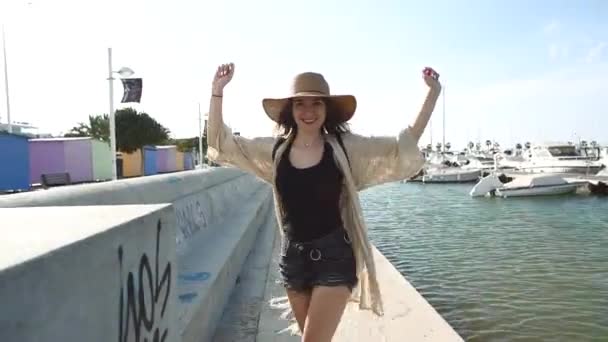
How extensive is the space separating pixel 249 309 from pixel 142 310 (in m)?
3.80

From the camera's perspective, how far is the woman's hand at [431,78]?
3143 mm

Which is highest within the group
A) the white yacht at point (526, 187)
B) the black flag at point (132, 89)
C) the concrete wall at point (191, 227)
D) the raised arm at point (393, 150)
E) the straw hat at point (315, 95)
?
the black flag at point (132, 89)

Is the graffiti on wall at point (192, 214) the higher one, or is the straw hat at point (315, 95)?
the straw hat at point (315, 95)

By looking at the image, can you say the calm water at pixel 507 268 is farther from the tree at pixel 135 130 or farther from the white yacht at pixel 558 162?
the tree at pixel 135 130

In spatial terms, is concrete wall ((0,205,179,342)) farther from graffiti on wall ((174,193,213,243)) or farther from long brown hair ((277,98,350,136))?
graffiti on wall ((174,193,213,243))

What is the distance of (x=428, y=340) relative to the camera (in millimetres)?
5148

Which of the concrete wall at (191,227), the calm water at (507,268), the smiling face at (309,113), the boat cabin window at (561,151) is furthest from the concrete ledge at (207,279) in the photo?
the boat cabin window at (561,151)

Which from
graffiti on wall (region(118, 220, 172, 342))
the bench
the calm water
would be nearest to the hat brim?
graffiti on wall (region(118, 220, 172, 342))

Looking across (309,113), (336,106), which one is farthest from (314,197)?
(336,106)

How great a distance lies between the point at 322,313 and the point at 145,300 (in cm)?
100

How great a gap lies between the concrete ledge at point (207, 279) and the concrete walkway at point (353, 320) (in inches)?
8.2

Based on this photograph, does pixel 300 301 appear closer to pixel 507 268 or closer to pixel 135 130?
pixel 507 268

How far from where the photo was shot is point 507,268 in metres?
13.5

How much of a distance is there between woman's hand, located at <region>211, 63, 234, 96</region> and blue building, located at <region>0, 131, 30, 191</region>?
16614 millimetres
